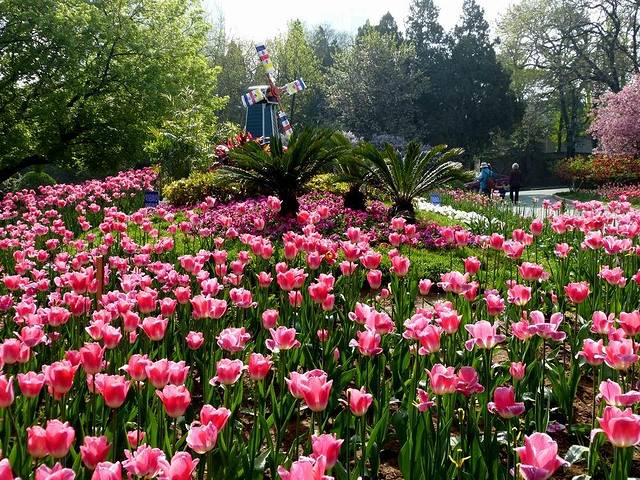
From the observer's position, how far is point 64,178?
105 ft

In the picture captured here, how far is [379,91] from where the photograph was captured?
36.4 meters

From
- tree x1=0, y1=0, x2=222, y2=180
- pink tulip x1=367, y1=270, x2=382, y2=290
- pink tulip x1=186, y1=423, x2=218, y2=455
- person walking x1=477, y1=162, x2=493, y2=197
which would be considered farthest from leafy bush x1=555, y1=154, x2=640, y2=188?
pink tulip x1=186, y1=423, x2=218, y2=455

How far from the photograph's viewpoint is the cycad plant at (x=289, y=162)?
9.70m

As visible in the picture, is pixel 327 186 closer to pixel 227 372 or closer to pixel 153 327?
pixel 153 327

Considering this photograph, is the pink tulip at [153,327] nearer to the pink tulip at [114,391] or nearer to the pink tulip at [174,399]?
the pink tulip at [114,391]

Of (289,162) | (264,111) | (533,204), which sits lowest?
(533,204)

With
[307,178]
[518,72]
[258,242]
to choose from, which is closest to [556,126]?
[518,72]

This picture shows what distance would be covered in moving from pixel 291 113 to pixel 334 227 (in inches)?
1340

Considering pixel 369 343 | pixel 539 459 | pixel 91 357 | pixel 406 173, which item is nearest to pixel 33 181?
pixel 406 173

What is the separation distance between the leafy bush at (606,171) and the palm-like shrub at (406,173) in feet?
63.5

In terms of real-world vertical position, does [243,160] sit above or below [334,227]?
above

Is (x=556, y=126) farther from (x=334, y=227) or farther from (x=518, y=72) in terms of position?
(x=334, y=227)

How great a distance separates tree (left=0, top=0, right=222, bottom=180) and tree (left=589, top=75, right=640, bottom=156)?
2003 centimetres

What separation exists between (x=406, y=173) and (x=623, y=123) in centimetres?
2328
